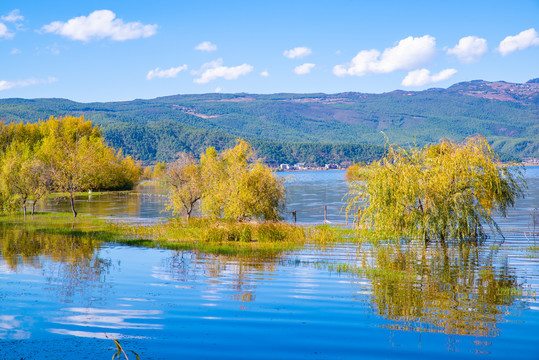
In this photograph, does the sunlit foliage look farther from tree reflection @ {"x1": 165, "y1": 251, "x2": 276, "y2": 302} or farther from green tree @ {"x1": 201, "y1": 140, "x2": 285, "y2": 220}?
tree reflection @ {"x1": 165, "y1": 251, "x2": 276, "y2": 302}

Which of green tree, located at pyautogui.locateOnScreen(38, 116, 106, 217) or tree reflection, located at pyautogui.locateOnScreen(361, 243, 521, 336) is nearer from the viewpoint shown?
tree reflection, located at pyautogui.locateOnScreen(361, 243, 521, 336)

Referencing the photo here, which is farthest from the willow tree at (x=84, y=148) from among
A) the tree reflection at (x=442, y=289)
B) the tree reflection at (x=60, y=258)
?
the tree reflection at (x=442, y=289)

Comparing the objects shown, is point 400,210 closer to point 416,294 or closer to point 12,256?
point 416,294

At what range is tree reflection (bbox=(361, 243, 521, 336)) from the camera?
A: 39.8 feet

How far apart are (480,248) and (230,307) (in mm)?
15846

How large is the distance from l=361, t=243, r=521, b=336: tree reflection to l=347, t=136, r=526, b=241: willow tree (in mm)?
2321

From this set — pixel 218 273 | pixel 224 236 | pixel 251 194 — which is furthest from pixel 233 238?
pixel 218 273

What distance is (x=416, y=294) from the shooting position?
48.4ft

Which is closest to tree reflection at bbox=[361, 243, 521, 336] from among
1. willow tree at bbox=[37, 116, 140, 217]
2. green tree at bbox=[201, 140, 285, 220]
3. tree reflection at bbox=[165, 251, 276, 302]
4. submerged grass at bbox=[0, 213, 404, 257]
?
tree reflection at bbox=[165, 251, 276, 302]

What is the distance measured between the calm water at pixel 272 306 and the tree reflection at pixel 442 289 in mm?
37

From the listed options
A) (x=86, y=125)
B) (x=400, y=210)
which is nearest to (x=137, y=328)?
(x=400, y=210)

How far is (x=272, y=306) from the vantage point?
44.9 feet

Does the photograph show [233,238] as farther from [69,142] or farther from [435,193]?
[69,142]

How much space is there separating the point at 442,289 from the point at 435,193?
10.9 metres
